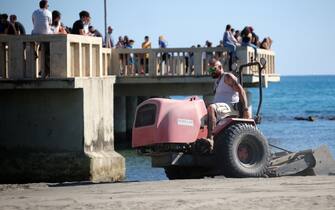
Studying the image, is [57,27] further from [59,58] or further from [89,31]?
[89,31]

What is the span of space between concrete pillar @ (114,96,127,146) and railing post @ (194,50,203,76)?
7576 millimetres

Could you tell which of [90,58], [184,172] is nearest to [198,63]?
[90,58]

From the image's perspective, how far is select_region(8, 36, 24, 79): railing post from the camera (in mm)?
22734

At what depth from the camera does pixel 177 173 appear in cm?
1972

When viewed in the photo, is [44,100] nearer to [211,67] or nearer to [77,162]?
[77,162]

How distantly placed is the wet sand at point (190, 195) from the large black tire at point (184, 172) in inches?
51.1

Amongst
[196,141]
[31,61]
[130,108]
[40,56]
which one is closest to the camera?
[196,141]

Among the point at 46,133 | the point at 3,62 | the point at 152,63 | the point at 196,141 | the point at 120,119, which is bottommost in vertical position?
the point at 120,119

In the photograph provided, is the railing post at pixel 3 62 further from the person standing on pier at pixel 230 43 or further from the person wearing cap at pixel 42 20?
the person standing on pier at pixel 230 43

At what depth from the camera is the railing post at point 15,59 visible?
895 inches

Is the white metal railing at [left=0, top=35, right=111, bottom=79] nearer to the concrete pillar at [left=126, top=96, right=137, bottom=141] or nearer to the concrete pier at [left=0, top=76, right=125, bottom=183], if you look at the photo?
the concrete pier at [left=0, top=76, right=125, bottom=183]

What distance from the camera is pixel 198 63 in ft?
103

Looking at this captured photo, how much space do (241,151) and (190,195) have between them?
341cm

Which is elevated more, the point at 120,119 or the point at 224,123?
the point at 224,123
